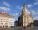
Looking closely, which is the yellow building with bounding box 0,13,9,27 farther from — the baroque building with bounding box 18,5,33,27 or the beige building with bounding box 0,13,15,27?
the baroque building with bounding box 18,5,33,27

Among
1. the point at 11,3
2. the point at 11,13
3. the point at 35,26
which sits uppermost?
the point at 11,3

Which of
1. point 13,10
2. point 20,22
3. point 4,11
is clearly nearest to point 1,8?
point 4,11

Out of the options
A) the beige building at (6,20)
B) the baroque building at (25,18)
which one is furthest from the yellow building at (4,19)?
the baroque building at (25,18)

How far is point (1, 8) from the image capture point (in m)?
1.92

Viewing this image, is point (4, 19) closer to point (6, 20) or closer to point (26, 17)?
point (6, 20)

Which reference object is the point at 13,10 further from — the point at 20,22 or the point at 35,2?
the point at 35,2

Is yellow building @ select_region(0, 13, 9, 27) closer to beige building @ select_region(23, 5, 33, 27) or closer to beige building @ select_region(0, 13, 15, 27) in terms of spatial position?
beige building @ select_region(0, 13, 15, 27)

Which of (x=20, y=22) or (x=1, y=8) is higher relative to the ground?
(x=1, y=8)

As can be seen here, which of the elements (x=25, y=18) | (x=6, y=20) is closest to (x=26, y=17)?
(x=25, y=18)

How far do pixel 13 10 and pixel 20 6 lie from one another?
12cm

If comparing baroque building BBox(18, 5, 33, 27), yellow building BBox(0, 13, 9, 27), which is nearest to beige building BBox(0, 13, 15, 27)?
yellow building BBox(0, 13, 9, 27)

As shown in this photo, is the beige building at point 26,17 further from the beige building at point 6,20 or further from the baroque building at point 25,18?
the beige building at point 6,20

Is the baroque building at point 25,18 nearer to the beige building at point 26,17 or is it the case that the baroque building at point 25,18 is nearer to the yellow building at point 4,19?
the beige building at point 26,17

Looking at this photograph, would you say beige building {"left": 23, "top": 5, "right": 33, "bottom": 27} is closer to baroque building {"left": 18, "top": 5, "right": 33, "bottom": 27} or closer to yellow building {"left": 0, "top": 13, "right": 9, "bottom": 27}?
baroque building {"left": 18, "top": 5, "right": 33, "bottom": 27}
